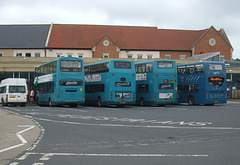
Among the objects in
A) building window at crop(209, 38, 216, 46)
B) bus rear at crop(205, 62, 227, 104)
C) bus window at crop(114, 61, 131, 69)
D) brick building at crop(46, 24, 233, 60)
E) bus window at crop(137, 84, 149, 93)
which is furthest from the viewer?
building window at crop(209, 38, 216, 46)

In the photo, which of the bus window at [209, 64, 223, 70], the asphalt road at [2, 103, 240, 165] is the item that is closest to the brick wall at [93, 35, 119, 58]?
the bus window at [209, 64, 223, 70]

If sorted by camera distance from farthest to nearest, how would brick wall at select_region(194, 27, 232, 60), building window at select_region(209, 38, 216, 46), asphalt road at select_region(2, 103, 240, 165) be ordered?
building window at select_region(209, 38, 216, 46) < brick wall at select_region(194, 27, 232, 60) < asphalt road at select_region(2, 103, 240, 165)

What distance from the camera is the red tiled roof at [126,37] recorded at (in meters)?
66.9

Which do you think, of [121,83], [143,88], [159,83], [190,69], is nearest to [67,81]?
[121,83]

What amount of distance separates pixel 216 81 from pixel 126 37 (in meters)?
38.6

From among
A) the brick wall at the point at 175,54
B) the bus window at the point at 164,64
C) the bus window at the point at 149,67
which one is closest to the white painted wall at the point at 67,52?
the brick wall at the point at 175,54

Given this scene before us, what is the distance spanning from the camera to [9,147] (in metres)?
9.52

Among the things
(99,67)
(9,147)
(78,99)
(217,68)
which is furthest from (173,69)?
(9,147)

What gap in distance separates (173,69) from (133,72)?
13.9 ft

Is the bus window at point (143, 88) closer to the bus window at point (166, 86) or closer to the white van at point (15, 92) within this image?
the bus window at point (166, 86)

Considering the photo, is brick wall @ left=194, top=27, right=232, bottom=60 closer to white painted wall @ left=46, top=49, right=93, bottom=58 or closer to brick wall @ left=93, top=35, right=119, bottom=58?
brick wall @ left=93, top=35, right=119, bottom=58

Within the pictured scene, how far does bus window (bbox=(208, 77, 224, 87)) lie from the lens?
33.7m

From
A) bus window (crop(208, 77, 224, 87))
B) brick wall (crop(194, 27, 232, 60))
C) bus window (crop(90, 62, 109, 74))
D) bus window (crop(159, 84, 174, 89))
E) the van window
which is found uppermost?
brick wall (crop(194, 27, 232, 60))

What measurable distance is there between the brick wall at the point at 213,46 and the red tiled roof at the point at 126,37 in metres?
2.09
